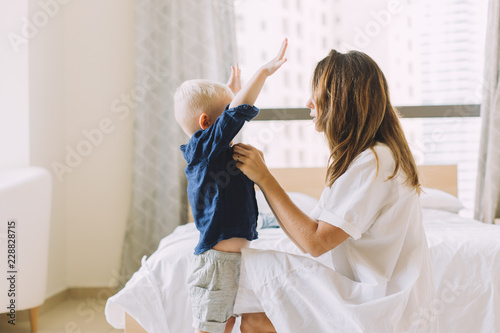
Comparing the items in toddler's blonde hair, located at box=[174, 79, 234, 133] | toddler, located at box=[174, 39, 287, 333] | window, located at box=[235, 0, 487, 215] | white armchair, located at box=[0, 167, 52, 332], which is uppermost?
window, located at box=[235, 0, 487, 215]

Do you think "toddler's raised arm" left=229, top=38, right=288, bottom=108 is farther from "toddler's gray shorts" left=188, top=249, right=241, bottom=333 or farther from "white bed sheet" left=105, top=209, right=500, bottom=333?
"white bed sheet" left=105, top=209, right=500, bottom=333

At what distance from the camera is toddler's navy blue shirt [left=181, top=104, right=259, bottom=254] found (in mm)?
1189

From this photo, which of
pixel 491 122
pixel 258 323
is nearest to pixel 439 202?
pixel 491 122

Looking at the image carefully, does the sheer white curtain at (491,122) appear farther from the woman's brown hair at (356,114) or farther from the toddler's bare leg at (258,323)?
the toddler's bare leg at (258,323)

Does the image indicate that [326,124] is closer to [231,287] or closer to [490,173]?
[231,287]

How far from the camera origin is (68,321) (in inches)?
102

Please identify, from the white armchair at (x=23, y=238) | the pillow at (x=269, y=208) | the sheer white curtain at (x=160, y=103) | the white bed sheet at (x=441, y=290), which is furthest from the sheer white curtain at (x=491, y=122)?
the white armchair at (x=23, y=238)

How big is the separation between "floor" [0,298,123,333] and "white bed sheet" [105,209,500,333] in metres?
0.87

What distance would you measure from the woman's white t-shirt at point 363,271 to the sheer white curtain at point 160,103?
80.9 inches

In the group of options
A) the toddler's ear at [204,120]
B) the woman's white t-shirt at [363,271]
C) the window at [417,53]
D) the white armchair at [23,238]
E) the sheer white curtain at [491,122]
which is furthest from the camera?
the window at [417,53]

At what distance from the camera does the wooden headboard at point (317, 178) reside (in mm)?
3246

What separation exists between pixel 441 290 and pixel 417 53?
7.78ft

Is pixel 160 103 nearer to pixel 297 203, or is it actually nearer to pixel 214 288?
pixel 297 203

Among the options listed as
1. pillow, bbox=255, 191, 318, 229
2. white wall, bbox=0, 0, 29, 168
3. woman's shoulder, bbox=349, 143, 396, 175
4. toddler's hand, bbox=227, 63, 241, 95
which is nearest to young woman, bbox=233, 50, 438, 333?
woman's shoulder, bbox=349, 143, 396, 175
